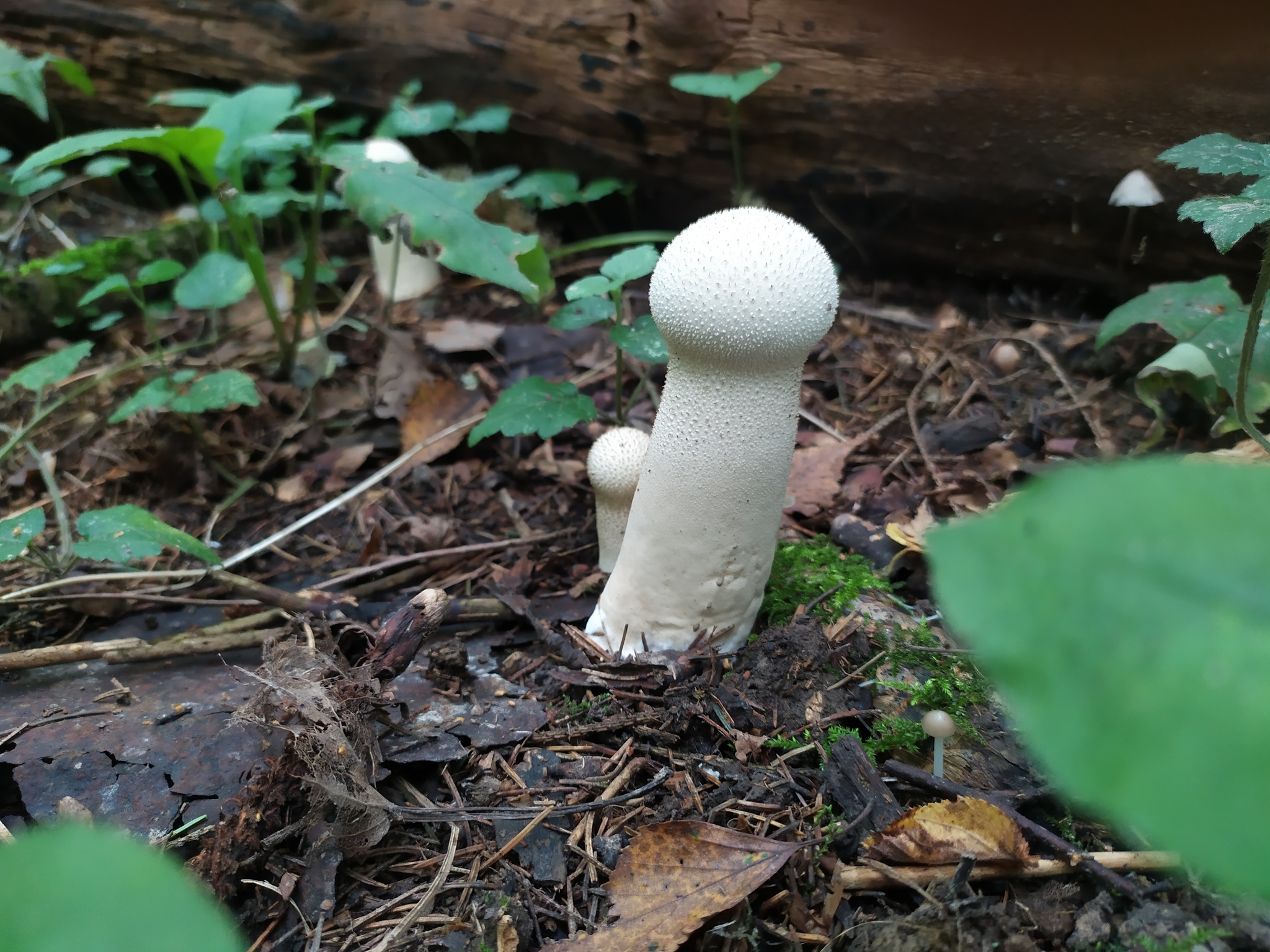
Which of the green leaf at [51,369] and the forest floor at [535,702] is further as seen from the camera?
the green leaf at [51,369]

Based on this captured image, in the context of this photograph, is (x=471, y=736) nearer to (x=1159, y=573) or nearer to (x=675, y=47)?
(x=1159, y=573)

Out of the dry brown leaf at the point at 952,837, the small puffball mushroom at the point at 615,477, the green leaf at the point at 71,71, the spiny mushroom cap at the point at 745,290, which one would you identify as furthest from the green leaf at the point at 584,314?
the green leaf at the point at 71,71

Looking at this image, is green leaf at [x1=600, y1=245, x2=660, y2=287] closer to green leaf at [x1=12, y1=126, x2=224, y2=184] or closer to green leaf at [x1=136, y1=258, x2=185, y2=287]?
green leaf at [x1=12, y1=126, x2=224, y2=184]

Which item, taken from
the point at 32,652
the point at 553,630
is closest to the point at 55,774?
the point at 32,652

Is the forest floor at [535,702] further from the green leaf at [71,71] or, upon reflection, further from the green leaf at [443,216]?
the green leaf at [71,71]

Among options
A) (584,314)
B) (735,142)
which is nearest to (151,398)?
(584,314)

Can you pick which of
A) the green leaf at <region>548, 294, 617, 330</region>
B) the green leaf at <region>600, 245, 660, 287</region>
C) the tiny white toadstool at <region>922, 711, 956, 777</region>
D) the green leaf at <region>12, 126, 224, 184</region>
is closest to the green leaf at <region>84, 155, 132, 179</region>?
the green leaf at <region>12, 126, 224, 184</region>
